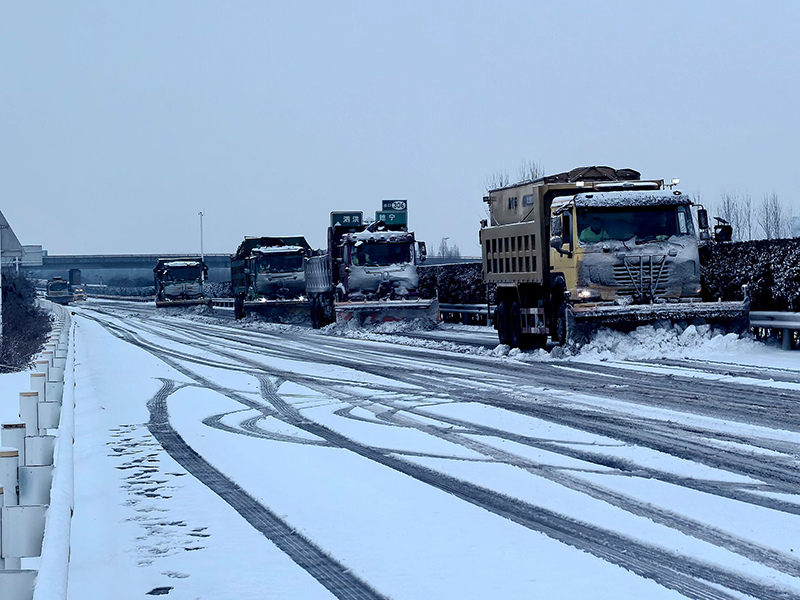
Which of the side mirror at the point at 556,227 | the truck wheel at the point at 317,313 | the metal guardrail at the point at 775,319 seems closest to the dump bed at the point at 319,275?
the truck wheel at the point at 317,313

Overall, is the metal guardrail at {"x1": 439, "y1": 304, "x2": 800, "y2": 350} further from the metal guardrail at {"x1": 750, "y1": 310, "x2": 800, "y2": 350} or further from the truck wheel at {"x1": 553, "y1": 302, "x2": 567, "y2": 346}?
the truck wheel at {"x1": 553, "y1": 302, "x2": 567, "y2": 346}

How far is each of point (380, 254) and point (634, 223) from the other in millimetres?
14707

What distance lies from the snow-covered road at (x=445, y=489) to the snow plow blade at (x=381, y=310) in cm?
1724

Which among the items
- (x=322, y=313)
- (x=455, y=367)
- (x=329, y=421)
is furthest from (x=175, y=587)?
(x=322, y=313)

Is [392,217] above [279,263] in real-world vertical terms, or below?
above

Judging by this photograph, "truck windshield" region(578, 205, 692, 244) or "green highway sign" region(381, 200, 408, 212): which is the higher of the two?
"green highway sign" region(381, 200, 408, 212)

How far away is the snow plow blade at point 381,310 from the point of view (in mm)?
32281

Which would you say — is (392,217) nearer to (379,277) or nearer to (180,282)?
(379,277)

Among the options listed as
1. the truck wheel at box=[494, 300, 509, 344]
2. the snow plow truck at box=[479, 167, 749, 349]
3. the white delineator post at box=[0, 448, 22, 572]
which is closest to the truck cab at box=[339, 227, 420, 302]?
the truck wheel at box=[494, 300, 509, 344]

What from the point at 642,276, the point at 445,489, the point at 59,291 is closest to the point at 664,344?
Result: the point at 642,276

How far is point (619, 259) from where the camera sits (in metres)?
19.1

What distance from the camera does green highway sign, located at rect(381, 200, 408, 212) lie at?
4269 centimetres

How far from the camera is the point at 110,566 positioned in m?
5.58

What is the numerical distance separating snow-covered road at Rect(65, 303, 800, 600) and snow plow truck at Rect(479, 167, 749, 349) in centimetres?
405
